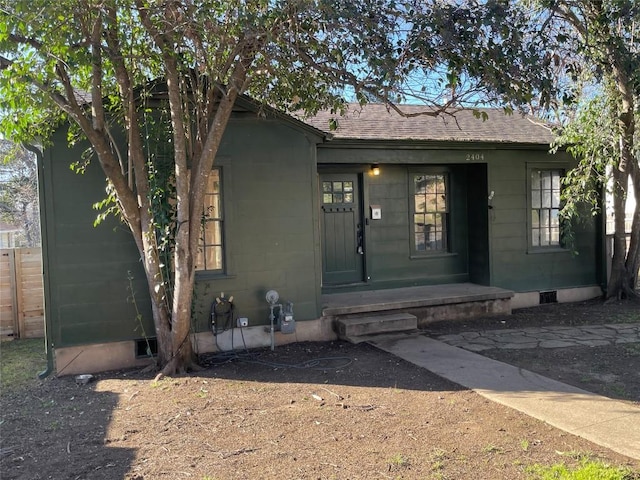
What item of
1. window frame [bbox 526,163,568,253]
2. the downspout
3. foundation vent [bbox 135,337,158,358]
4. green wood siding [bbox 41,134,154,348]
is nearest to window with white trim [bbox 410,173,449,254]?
window frame [bbox 526,163,568,253]

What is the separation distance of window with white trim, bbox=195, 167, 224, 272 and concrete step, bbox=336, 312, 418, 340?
6.60 ft

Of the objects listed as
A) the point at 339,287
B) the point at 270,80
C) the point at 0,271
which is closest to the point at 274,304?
the point at 339,287

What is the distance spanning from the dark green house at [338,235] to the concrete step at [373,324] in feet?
0.53

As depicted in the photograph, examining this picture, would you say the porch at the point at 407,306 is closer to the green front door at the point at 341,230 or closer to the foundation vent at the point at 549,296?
the green front door at the point at 341,230

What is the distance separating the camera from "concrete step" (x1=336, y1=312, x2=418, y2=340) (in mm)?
7926

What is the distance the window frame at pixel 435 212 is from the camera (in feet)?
33.4

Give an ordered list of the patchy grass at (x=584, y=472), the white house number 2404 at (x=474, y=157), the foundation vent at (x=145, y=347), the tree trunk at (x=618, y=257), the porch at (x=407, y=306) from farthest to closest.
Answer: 1. the tree trunk at (x=618, y=257)
2. the white house number 2404 at (x=474, y=157)
3. the porch at (x=407, y=306)
4. the foundation vent at (x=145, y=347)
5. the patchy grass at (x=584, y=472)

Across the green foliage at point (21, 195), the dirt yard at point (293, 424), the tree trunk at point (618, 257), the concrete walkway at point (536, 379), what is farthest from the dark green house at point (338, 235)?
the green foliage at point (21, 195)

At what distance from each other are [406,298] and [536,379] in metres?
3.28

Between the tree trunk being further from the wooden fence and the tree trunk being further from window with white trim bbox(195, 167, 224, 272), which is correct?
the wooden fence

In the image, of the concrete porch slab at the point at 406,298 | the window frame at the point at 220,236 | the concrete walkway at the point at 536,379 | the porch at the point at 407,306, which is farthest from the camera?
the concrete porch slab at the point at 406,298

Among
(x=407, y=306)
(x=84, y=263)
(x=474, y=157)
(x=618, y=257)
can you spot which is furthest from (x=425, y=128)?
(x=84, y=263)

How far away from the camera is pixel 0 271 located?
9219mm

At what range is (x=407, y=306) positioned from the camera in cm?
867
